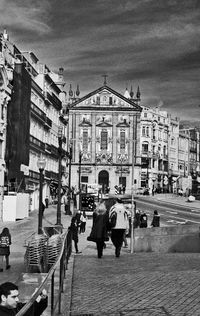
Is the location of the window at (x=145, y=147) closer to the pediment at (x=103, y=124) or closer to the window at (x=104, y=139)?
the window at (x=104, y=139)

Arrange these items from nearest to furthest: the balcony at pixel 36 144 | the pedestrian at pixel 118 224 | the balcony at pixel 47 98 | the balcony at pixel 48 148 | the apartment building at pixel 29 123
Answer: the pedestrian at pixel 118 224 < the apartment building at pixel 29 123 < the balcony at pixel 36 144 < the balcony at pixel 47 98 < the balcony at pixel 48 148

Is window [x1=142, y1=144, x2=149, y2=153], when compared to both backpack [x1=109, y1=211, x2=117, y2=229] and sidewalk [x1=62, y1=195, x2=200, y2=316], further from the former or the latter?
sidewalk [x1=62, y1=195, x2=200, y2=316]

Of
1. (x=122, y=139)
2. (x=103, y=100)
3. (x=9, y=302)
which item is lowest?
(x=9, y=302)

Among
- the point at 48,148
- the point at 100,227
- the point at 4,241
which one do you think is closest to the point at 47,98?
the point at 48,148

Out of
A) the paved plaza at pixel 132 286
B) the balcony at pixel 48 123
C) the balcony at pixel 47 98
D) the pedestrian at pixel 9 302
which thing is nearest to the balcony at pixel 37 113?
the balcony at pixel 48 123

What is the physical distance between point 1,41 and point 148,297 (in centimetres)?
4039

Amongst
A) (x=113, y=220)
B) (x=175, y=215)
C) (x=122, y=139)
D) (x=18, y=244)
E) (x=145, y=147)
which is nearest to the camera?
(x=113, y=220)

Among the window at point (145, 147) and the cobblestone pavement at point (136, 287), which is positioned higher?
the window at point (145, 147)

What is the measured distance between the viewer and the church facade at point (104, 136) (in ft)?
367

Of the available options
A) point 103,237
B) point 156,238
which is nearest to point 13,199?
point 156,238

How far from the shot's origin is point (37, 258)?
1510 centimetres

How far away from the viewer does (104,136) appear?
371 feet

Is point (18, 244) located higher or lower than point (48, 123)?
lower

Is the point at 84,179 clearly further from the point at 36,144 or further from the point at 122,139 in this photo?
the point at 36,144
